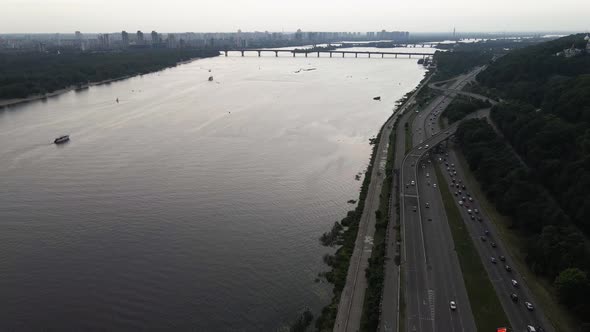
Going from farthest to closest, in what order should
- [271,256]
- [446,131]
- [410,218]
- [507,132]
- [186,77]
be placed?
[186,77] < [446,131] < [507,132] < [410,218] < [271,256]

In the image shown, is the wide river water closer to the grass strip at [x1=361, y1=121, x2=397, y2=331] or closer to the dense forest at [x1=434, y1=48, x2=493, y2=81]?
the grass strip at [x1=361, y1=121, x2=397, y2=331]

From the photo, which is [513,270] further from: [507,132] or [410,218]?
[507,132]

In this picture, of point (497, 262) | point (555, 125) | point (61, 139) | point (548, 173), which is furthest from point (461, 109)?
point (61, 139)

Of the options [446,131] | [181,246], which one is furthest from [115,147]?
[446,131]

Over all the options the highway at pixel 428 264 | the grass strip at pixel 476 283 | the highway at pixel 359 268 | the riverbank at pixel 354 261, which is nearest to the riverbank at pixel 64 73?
the highway at pixel 359 268

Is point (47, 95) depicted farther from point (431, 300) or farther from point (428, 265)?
point (431, 300)

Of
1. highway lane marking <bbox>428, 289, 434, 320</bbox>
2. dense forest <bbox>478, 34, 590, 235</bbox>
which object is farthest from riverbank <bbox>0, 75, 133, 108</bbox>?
highway lane marking <bbox>428, 289, 434, 320</bbox>
